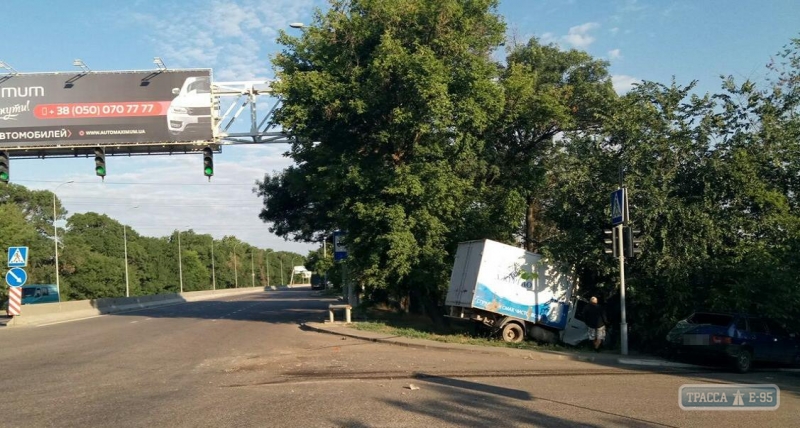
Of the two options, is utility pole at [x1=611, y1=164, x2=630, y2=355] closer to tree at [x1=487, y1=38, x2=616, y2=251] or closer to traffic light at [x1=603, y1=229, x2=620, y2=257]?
traffic light at [x1=603, y1=229, x2=620, y2=257]

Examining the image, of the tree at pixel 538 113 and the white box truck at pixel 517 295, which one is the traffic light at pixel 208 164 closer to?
the white box truck at pixel 517 295

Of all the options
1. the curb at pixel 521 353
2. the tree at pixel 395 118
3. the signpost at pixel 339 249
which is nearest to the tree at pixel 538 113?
the tree at pixel 395 118

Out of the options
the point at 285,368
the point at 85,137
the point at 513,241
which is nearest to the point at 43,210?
the point at 85,137

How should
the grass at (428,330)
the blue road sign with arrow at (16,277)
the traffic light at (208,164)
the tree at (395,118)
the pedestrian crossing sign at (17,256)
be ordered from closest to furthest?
1. the grass at (428,330)
2. the tree at (395,118)
3. the traffic light at (208,164)
4. the blue road sign with arrow at (16,277)
5. the pedestrian crossing sign at (17,256)

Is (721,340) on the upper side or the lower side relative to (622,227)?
lower

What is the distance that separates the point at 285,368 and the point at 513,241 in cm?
1399

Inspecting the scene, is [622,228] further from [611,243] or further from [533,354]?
[533,354]

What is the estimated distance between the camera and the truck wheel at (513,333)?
1897 cm

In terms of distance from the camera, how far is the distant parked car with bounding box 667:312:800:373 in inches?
565

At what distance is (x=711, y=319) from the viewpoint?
50.6 ft

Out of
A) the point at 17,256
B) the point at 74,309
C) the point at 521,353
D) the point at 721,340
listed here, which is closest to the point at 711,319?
the point at 721,340

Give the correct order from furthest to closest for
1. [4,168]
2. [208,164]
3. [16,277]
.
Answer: [16,277] < [208,164] < [4,168]

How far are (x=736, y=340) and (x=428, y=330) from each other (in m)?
10.8

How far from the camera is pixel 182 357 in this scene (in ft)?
49.9
